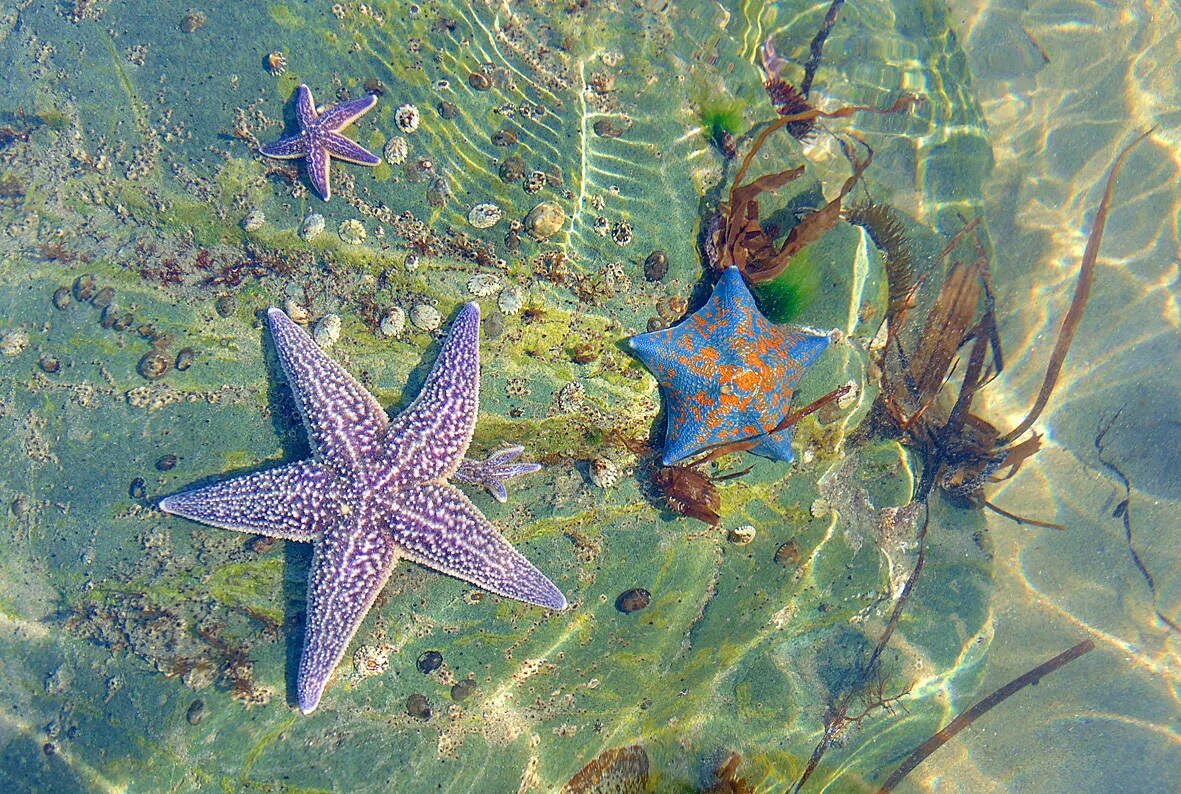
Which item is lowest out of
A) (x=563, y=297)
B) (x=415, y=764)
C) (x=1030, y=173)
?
(x=415, y=764)

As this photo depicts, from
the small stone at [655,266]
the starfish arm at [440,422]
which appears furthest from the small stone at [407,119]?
the small stone at [655,266]

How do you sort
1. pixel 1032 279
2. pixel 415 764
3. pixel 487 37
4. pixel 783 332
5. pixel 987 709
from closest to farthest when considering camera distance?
1. pixel 415 764
2. pixel 783 332
3. pixel 487 37
4. pixel 987 709
5. pixel 1032 279

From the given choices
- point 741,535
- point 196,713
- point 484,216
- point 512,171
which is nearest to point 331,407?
point 484,216

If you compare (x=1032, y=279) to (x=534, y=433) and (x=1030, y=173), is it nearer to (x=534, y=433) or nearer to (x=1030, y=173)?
(x=1030, y=173)

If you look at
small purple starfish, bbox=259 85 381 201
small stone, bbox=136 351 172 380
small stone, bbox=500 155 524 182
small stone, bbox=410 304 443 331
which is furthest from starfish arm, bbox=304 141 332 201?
small stone, bbox=136 351 172 380

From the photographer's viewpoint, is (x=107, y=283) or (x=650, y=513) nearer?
(x=650, y=513)

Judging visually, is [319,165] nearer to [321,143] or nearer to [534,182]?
[321,143]

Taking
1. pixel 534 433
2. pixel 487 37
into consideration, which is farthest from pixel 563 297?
pixel 487 37

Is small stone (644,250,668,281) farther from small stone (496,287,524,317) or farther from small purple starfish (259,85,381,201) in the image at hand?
small purple starfish (259,85,381,201)
